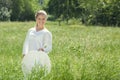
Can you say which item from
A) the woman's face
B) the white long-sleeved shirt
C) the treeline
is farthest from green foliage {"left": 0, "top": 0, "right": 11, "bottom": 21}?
the woman's face

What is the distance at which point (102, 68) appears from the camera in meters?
7.38

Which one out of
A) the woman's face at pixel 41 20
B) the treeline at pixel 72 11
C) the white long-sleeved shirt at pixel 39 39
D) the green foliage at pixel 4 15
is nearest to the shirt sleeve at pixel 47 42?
the white long-sleeved shirt at pixel 39 39

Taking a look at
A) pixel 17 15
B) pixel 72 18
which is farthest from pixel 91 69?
pixel 17 15

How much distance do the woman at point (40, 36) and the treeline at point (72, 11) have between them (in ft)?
119

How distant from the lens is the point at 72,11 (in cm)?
6544

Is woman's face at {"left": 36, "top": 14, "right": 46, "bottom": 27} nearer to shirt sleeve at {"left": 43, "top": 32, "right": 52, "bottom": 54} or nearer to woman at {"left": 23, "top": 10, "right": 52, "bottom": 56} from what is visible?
woman at {"left": 23, "top": 10, "right": 52, "bottom": 56}

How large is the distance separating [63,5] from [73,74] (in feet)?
193

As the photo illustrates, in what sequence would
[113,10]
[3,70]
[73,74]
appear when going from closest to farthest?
Result: [3,70], [73,74], [113,10]

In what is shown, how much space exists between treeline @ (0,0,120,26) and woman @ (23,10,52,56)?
36.2 metres

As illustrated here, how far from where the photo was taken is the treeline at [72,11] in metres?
47.7

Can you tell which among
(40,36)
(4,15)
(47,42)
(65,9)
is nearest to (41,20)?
(40,36)

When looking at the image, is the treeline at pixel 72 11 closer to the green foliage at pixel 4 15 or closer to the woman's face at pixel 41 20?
the green foliage at pixel 4 15

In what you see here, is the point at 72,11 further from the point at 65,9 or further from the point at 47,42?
the point at 47,42

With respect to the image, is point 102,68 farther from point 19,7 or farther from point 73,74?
point 19,7
